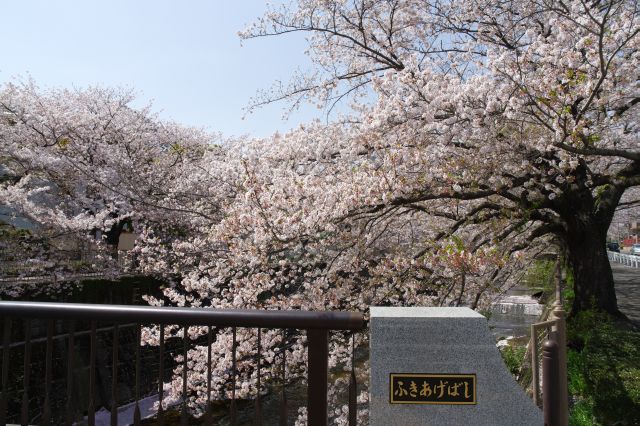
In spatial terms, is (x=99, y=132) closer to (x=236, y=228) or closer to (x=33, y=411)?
(x=33, y=411)

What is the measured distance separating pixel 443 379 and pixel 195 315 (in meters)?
1.47

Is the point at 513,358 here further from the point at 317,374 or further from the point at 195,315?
the point at 195,315

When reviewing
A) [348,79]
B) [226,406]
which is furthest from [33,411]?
[348,79]

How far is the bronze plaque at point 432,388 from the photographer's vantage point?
10.0 feet

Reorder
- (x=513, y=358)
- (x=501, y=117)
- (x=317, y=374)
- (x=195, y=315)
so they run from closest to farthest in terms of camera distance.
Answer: (x=317, y=374)
(x=195, y=315)
(x=501, y=117)
(x=513, y=358)

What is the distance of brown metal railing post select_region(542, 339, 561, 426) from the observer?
11.0 ft

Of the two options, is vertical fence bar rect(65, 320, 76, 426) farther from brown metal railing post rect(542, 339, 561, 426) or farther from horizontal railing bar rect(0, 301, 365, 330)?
brown metal railing post rect(542, 339, 561, 426)

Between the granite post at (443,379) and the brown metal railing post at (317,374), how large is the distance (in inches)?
15.2

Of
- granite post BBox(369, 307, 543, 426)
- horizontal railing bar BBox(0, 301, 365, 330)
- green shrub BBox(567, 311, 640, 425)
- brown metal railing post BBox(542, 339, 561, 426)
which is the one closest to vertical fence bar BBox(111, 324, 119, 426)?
horizontal railing bar BBox(0, 301, 365, 330)

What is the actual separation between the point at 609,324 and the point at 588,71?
4.18 metres

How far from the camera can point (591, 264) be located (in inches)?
347

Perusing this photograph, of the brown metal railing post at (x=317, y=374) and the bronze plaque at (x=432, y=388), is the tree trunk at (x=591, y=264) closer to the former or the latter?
the bronze plaque at (x=432, y=388)

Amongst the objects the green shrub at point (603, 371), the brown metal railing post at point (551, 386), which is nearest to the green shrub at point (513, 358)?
the green shrub at point (603, 371)

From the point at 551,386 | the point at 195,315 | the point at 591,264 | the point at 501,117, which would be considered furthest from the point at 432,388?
the point at 591,264
